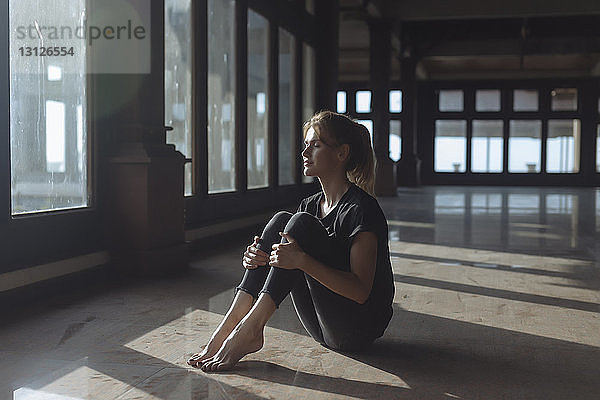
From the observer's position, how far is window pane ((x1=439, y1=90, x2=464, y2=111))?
23141 millimetres

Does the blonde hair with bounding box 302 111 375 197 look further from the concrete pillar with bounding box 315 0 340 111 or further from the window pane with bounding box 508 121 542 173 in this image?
the window pane with bounding box 508 121 542 173

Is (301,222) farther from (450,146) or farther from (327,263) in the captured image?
(450,146)

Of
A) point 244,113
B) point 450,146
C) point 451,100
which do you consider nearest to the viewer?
point 244,113

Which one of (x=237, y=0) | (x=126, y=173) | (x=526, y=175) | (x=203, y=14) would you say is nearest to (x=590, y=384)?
(x=126, y=173)

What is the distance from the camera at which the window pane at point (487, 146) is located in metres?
23.0

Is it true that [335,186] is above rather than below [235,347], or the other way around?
above

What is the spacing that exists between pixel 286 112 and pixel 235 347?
7466mm

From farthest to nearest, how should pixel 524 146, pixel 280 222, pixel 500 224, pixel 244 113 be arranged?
pixel 524 146 → pixel 500 224 → pixel 244 113 → pixel 280 222

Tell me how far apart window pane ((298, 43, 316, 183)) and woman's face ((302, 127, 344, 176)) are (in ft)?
25.8

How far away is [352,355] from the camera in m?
2.85

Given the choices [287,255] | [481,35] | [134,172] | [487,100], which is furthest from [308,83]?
[487,100]

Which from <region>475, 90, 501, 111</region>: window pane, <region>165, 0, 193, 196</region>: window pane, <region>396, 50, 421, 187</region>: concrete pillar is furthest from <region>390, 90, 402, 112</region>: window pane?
<region>165, 0, 193, 196</region>: window pane

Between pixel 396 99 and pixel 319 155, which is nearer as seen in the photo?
pixel 319 155

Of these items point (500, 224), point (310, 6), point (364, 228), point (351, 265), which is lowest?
point (500, 224)
